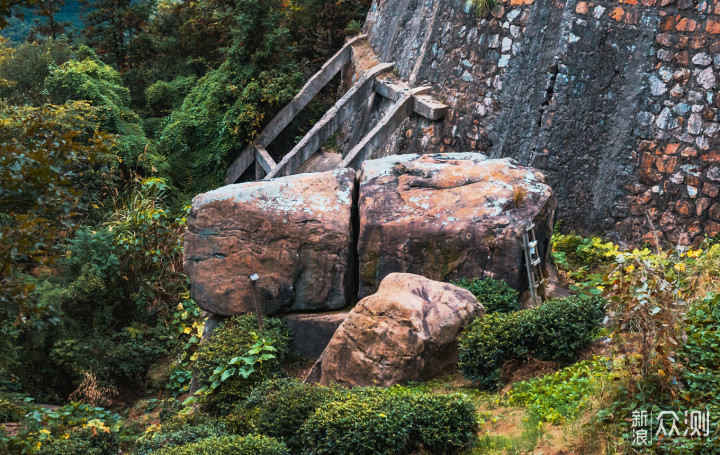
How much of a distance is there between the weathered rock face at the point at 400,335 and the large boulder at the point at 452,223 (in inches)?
36.4

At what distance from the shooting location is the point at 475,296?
7961 millimetres

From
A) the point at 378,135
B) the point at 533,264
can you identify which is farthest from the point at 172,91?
the point at 533,264

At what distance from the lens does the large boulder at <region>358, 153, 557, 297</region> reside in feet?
27.8

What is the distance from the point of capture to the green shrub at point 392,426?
18.9ft

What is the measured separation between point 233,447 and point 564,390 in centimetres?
293

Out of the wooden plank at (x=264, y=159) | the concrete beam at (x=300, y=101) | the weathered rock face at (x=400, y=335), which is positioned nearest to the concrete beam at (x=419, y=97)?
the concrete beam at (x=300, y=101)

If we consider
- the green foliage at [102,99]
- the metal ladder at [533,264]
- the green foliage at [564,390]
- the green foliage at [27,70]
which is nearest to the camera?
the green foliage at [564,390]

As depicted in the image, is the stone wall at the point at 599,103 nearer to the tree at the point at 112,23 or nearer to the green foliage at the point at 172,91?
the green foliage at the point at 172,91

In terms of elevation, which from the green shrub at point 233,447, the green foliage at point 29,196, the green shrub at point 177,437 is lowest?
the green shrub at point 177,437

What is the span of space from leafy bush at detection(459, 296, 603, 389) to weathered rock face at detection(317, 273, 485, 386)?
0.35m

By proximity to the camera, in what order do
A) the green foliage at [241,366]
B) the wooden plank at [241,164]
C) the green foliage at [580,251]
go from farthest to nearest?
the wooden plank at [241,164] → the green foliage at [580,251] → the green foliage at [241,366]

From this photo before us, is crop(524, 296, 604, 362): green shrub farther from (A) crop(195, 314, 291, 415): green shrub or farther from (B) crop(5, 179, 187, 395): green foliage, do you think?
(B) crop(5, 179, 187, 395): green foliage

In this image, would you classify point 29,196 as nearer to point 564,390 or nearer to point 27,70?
point 564,390

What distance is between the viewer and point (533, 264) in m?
8.34
